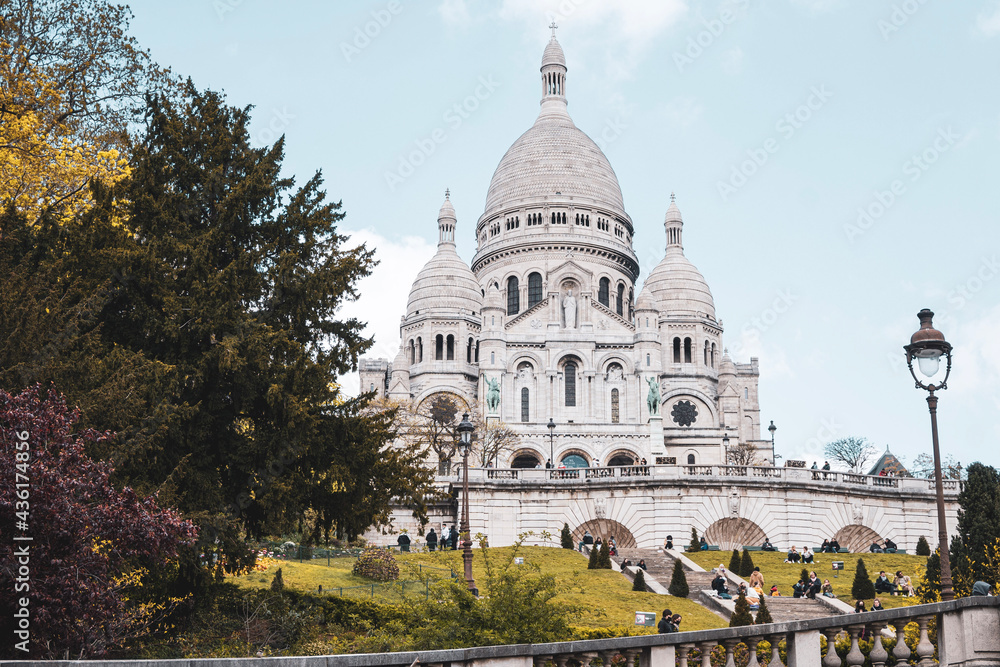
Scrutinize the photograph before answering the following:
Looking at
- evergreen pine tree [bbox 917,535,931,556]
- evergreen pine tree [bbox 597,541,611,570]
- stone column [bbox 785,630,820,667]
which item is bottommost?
stone column [bbox 785,630,820,667]

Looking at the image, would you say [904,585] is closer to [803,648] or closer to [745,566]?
[745,566]

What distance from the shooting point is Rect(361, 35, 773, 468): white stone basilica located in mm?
75875

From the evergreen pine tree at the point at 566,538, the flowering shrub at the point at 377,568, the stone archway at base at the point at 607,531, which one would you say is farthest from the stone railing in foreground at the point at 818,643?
the stone archway at base at the point at 607,531

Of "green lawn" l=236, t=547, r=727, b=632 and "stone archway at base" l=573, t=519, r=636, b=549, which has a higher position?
"stone archway at base" l=573, t=519, r=636, b=549

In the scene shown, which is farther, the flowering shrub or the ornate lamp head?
the flowering shrub

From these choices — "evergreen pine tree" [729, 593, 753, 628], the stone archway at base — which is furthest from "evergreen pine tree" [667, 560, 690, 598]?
the stone archway at base

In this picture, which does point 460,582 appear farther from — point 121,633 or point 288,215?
point 288,215

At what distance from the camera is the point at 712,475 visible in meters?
40.5

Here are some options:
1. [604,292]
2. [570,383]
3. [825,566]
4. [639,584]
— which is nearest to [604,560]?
[639,584]

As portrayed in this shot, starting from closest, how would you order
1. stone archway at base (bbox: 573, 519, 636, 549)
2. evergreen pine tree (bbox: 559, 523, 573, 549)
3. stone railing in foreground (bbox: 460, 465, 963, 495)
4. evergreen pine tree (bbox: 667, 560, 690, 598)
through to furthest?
evergreen pine tree (bbox: 667, 560, 690, 598)
evergreen pine tree (bbox: 559, 523, 573, 549)
stone railing in foreground (bbox: 460, 465, 963, 495)
stone archway at base (bbox: 573, 519, 636, 549)

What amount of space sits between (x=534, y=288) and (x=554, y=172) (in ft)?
38.6

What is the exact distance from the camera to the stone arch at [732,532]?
40219mm

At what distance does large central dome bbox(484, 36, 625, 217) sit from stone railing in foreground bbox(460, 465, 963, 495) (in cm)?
5184

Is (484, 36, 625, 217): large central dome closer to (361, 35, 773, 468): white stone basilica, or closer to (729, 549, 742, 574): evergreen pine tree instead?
(361, 35, 773, 468): white stone basilica
